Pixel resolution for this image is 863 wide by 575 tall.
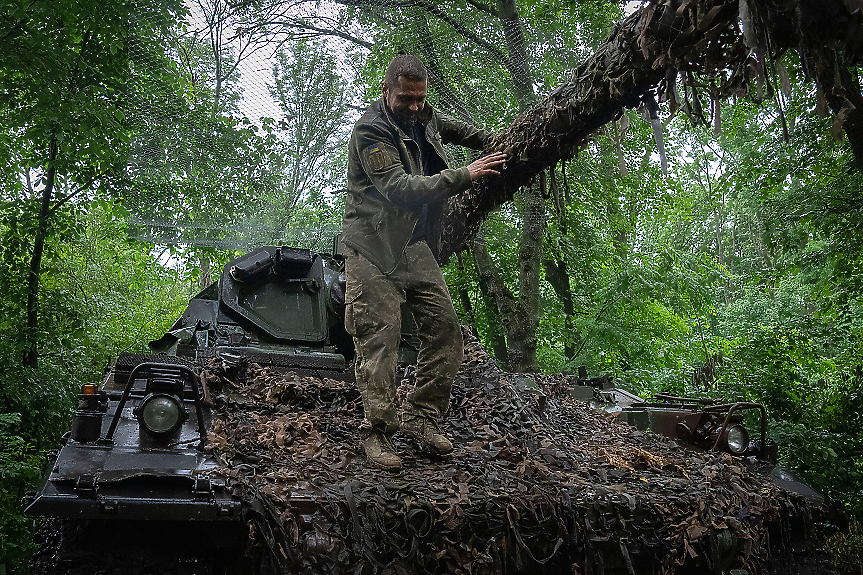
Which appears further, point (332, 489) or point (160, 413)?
point (160, 413)

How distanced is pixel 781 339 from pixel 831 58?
7078 millimetres

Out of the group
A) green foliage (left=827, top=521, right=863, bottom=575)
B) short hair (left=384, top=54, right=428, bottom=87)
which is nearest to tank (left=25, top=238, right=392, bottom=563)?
short hair (left=384, top=54, right=428, bottom=87)

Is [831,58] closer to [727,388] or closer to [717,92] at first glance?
[717,92]

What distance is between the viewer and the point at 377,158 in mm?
3510

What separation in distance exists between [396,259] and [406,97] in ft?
2.75

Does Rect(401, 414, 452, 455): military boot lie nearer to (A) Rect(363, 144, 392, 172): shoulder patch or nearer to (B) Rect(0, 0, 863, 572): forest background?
(A) Rect(363, 144, 392, 172): shoulder patch

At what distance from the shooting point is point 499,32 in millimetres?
8547

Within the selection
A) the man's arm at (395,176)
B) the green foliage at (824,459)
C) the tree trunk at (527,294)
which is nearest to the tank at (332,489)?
the man's arm at (395,176)

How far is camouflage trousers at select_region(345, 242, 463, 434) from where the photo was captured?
3.55 meters

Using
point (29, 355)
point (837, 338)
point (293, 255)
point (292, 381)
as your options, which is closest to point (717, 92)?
point (292, 381)

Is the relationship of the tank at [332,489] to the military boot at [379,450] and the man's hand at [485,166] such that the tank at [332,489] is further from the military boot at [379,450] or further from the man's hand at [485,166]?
the man's hand at [485,166]

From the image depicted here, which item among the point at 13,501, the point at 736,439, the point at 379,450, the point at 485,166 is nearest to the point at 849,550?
the point at 736,439

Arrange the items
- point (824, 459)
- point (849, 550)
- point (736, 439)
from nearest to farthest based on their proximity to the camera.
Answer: point (736, 439) < point (849, 550) < point (824, 459)

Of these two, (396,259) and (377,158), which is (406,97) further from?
(396,259)
